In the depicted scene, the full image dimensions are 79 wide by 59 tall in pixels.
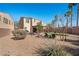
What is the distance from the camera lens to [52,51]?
675 centimetres

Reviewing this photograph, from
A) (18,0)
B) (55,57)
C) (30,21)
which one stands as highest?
(18,0)

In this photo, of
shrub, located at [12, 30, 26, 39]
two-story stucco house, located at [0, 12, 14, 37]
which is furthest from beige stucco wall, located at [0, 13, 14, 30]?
shrub, located at [12, 30, 26, 39]

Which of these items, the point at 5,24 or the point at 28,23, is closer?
the point at 5,24

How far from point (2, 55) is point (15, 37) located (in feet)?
2.11

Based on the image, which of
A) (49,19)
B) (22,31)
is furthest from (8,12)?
(49,19)

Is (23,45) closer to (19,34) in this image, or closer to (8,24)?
(19,34)

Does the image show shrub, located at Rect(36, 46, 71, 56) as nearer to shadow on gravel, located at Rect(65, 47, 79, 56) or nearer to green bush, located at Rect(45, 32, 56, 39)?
shadow on gravel, located at Rect(65, 47, 79, 56)

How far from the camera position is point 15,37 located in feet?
22.6

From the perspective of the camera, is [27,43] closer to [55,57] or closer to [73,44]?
[55,57]

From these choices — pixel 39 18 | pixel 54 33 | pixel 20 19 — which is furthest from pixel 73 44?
pixel 20 19

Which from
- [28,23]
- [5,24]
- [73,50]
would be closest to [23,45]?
[28,23]

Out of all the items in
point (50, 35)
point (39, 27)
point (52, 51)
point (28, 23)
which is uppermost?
point (28, 23)

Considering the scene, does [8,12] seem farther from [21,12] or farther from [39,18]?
[39,18]

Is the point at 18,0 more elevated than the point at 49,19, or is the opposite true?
the point at 18,0
